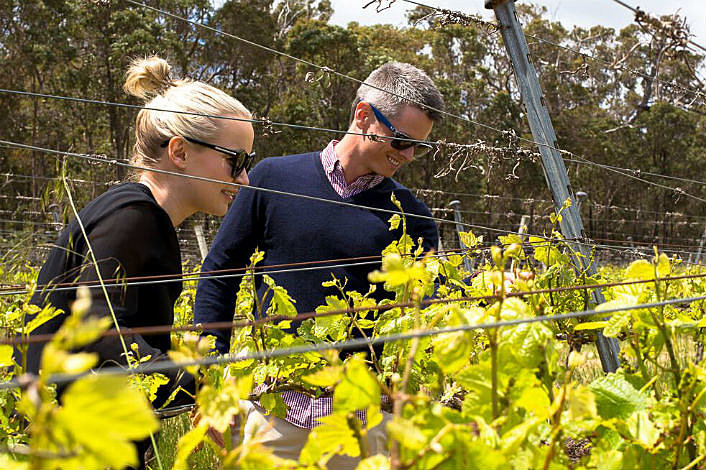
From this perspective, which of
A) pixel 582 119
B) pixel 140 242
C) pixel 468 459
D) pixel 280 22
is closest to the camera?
pixel 468 459

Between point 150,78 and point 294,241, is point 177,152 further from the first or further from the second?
point 294,241

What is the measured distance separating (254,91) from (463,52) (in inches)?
337

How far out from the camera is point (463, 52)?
23531 millimetres

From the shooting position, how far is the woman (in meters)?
1.24

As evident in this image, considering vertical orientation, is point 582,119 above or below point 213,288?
above

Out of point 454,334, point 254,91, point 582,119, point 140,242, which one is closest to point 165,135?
point 140,242

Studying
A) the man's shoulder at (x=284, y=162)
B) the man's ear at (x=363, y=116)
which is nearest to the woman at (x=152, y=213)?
the man's shoulder at (x=284, y=162)

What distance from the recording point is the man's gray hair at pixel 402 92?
88.6 inches

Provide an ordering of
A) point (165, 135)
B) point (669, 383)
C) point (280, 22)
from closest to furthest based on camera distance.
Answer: point (669, 383) < point (165, 135) < point (280, 22)

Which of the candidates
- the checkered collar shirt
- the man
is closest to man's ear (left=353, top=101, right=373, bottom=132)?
the man

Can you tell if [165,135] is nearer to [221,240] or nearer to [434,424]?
[221,240]

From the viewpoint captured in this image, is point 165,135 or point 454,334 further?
point 165,135

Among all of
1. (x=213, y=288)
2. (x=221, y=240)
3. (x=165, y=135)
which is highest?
(x=165, y=135)

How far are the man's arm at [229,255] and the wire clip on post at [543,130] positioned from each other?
933 millimetres
